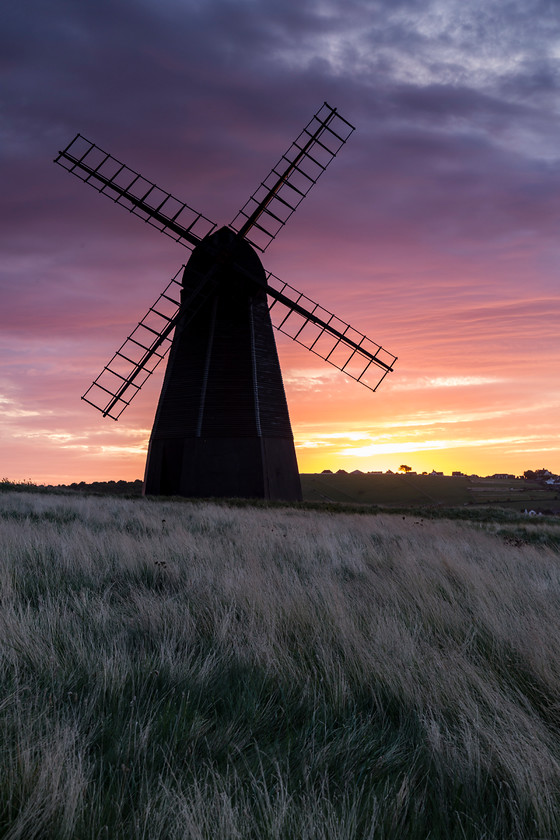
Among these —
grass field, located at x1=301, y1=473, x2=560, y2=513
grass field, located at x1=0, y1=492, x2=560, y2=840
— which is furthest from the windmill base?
grass field, located at x1=301, y1=473, x2=560, y2=513

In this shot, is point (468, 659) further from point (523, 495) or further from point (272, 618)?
point (523, 495)

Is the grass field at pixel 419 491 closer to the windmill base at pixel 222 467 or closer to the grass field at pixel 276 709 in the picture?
the windmill base at pixel 222 467

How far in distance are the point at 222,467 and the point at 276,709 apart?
17.5m

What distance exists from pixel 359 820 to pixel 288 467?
19.9 metres

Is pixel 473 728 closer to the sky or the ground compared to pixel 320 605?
closer to the ground

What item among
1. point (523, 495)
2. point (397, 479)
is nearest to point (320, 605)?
point (523, 495)

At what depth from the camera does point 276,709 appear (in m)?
3.30

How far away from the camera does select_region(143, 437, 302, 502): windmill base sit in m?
20.6

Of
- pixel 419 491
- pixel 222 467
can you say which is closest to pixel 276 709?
pixel 222 467

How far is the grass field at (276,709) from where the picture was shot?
2.29 metres

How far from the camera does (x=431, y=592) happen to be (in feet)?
20.2

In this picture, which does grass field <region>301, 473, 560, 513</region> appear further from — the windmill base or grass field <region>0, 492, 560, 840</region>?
grass field <region>0, 492, 560, 840</region>

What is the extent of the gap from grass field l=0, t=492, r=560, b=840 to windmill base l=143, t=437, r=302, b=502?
13.8 m

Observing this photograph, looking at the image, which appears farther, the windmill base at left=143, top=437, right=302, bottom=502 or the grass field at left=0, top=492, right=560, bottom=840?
the windmill base at left=143, top=437, right=302, bottom=502
